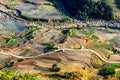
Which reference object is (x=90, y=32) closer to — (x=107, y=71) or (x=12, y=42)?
(x=12, y=42)

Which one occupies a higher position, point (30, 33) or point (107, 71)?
point (30, 33)

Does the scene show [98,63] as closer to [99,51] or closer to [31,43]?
[99,51]

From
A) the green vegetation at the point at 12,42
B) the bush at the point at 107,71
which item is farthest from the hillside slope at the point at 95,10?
the bush at the point at 107,71

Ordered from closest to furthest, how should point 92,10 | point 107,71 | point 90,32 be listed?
1. point 107,71
2. point 90,32
3. point 92,10

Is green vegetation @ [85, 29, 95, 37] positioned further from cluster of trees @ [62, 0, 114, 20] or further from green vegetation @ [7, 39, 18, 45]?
green vegetation @ [7, 39, 18, 45]

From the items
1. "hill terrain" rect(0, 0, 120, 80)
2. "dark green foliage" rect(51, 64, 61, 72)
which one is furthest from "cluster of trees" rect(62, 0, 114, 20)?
"dark green foliage" rect(51, 64, 61, 72)

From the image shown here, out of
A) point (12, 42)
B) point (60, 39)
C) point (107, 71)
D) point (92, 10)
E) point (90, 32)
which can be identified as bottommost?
point (107, 71)

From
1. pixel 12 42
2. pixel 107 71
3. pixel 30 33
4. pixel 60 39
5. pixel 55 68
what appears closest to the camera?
pixel 107 71

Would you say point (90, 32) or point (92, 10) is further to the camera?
point (92, 10)

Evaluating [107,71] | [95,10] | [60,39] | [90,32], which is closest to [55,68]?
[107,71]
